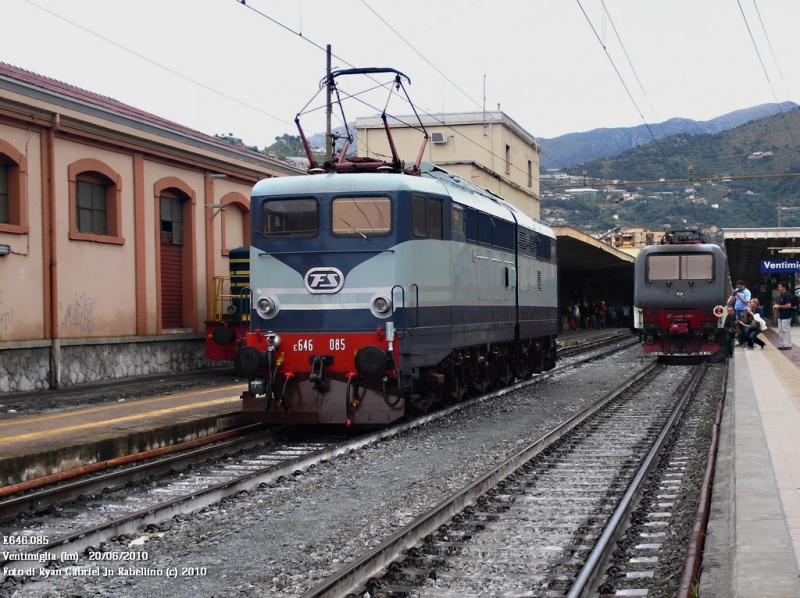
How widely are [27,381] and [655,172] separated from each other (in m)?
117

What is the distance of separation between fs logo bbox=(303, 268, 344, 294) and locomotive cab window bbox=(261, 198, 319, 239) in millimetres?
505

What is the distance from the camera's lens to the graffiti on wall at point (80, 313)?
17.7m

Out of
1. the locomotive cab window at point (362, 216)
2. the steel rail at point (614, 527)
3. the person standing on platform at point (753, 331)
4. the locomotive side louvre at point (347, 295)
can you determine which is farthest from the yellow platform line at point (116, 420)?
the person standing on platform at point (753, 331)

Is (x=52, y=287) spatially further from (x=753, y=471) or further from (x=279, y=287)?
(x=753, y=471)

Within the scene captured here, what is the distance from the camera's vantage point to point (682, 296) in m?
24.7

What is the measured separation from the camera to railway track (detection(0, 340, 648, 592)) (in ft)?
22.5

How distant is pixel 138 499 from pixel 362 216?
16.4 ft

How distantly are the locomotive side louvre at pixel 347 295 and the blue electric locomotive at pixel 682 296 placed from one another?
13335 mm

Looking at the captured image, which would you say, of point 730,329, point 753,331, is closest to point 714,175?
point 753,331

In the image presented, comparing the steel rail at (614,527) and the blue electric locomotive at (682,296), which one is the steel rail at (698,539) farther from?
the blue electric locomotive at (682,296)

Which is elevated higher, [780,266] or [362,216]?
[780,266]

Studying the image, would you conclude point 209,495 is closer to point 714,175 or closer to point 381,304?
point 381,304

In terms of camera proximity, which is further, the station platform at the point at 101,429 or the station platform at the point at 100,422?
the station platform at the point at 100,422

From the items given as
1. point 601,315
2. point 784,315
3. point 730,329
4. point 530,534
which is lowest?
point 530,534
